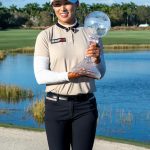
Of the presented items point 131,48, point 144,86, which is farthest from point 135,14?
point 144,86

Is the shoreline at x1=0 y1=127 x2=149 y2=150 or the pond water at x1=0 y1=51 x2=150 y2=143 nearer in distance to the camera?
the shoreline at x1=0 y1=127 x2=149 y2=150

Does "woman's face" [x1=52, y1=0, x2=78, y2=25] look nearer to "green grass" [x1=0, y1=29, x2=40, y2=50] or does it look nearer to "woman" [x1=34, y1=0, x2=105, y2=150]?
"woman" [x1=34, y1=0, x2=105, y2=150]

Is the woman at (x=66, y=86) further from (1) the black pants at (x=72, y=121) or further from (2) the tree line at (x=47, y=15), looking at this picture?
(2) the tree line at (x=47, y=15)

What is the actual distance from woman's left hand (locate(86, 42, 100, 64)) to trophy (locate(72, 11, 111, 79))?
27 millimetres

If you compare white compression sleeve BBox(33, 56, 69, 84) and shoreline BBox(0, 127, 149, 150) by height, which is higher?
white compression sleeve BBox(33, 56, 69, 84)

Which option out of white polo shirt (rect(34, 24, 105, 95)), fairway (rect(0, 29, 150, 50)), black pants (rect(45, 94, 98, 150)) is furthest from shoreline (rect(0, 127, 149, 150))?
fairway (rect(0, 29, 150, 50))

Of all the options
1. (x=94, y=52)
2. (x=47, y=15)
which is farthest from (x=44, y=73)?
(x=47, y=15)

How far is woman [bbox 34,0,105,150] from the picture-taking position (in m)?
3.99

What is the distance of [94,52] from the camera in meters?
3.93

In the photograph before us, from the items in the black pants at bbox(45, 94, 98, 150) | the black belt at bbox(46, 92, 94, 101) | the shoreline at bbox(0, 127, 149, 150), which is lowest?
the shoreline at bbox(0, 127, 149, 150)

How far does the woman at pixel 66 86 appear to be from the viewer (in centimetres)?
399

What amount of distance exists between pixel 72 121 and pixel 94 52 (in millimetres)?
546

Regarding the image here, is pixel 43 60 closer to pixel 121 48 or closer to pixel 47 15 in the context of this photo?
pixel 121 48

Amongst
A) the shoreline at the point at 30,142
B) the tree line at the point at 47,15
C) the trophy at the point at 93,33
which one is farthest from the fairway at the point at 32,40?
the trophy at the point at 93,33
